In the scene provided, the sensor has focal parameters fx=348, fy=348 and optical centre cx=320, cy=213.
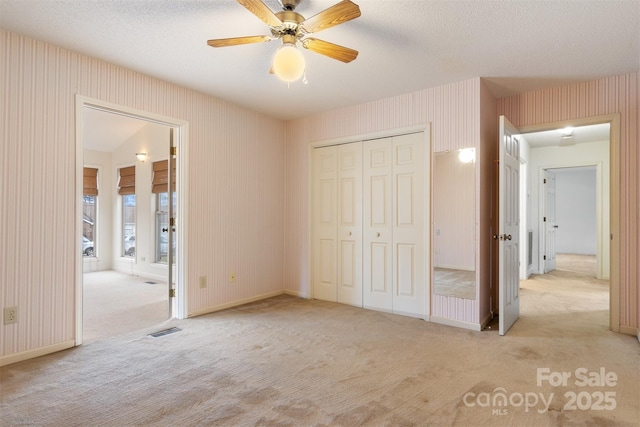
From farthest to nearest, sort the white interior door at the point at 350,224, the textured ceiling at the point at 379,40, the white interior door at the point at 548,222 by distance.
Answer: the white interior door at the point at 548,222 < the white interior door at the point at 350,224 < the textured ceiling at the point at 379,40

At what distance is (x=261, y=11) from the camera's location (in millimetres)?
1978

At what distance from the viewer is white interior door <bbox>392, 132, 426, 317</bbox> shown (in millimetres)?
3797

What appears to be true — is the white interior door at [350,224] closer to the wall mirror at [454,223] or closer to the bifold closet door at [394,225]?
the bifold closet door at [394,225]

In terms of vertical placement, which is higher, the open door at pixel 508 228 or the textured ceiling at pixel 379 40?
the textured ceiling at pixel 379 40

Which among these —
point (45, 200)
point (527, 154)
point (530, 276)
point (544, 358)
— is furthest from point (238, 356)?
point (527, 154)

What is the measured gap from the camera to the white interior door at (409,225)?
3.80 metres

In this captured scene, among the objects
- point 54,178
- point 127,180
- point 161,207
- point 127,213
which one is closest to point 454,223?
point 54,178

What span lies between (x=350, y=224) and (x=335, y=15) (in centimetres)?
274

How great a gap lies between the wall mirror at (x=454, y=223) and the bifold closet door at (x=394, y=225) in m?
0.17

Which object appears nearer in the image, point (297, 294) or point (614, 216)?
point (614, 216)

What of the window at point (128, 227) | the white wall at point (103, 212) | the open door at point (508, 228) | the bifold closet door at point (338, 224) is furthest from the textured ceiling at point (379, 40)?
the white wall at point (103, 212)

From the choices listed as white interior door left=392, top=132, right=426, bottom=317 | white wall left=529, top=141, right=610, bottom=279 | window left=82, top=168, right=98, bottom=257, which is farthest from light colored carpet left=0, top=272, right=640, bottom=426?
window left=82, top=168, right=98, bottom=257

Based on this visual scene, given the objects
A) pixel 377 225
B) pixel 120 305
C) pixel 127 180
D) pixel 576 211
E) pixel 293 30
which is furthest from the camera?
pixel 576 211

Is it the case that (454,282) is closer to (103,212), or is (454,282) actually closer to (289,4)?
(289,4)
